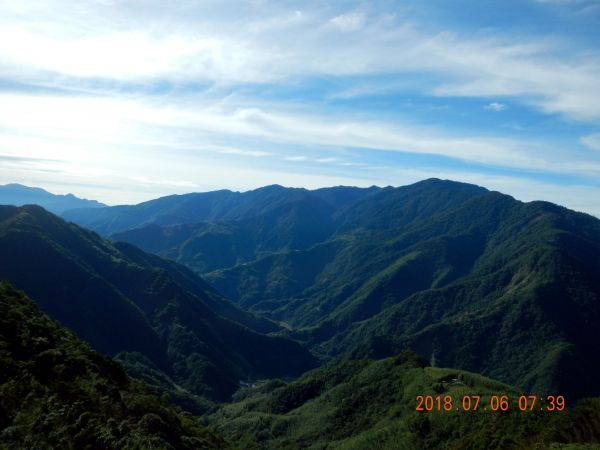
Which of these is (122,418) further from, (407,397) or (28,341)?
(407,397)

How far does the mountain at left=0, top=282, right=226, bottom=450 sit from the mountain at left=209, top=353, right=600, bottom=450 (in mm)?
34712

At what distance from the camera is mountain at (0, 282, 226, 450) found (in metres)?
34.9

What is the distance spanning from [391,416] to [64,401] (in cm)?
8592

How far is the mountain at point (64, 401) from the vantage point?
3491cm

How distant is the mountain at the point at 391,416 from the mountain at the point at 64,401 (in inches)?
1367

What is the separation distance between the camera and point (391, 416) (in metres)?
111

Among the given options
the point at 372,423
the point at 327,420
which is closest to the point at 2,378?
the point at 372,423

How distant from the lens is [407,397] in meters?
115
